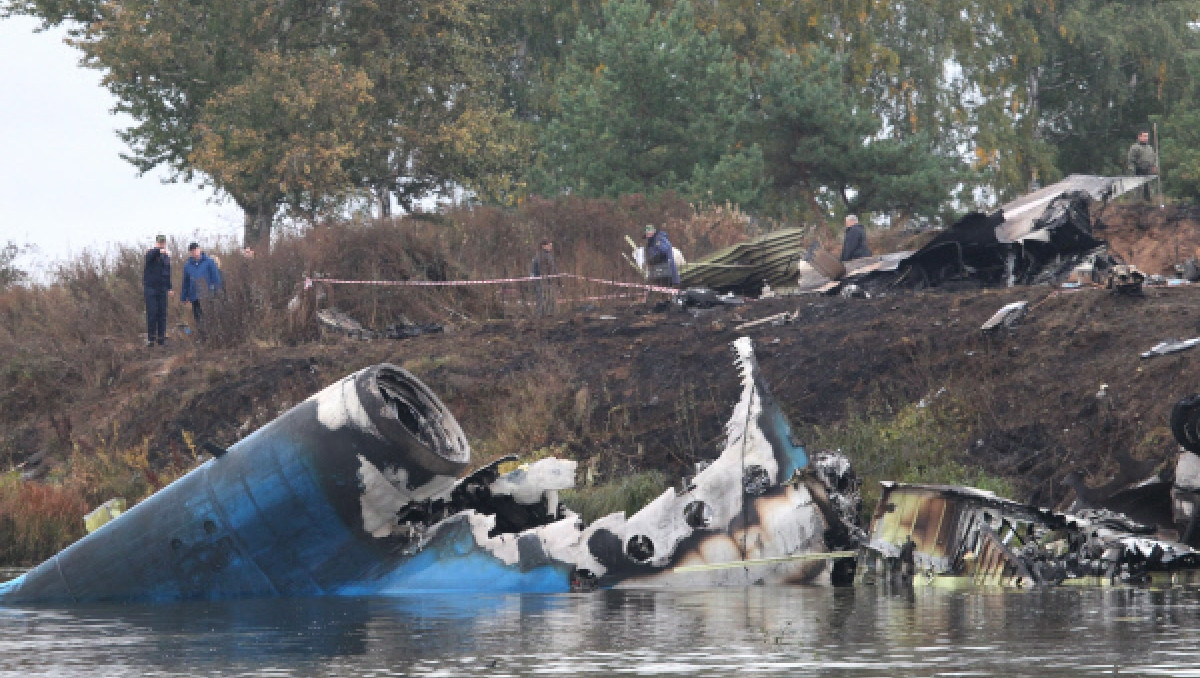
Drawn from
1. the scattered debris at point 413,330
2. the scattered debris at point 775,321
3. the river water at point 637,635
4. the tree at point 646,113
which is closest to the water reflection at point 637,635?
the river water at point 637,635

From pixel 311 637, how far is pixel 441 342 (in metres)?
12.2

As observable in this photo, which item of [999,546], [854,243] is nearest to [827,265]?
[854,243]

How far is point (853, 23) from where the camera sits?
47062 mm

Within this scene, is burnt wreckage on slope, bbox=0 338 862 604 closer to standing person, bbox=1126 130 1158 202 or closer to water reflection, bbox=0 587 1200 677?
water reflection, bbox=0 587 1200 677

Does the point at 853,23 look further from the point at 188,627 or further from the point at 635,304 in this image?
the point at 188,627

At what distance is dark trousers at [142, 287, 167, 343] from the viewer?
23516mm

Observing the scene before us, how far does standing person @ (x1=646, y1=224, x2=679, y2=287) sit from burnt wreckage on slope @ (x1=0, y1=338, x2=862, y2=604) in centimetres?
1150

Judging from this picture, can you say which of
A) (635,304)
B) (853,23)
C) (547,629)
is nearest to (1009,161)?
(853,23)

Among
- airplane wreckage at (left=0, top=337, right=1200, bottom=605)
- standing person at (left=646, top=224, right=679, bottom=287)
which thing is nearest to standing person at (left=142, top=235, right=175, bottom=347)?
standing person at (left=646, top=224, right=679, bottom=287)

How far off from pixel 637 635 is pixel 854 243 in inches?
610

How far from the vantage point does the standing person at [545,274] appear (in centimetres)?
2383

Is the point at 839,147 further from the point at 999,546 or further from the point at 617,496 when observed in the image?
the point at 999,546

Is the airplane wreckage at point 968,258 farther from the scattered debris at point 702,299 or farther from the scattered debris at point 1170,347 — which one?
the scattered debris at point 1170,347

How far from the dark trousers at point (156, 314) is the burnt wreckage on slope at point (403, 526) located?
11248 mm
